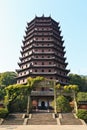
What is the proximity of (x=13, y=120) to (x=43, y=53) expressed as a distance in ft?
64.0

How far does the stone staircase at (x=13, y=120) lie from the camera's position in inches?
914

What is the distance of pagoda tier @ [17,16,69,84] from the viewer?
133 ft

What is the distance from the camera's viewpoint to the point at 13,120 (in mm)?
24500

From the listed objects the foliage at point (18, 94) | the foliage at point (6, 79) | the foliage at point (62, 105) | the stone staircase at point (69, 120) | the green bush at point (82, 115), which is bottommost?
the stone staircase at point (69, 120)

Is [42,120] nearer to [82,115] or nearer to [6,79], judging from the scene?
[82,115]

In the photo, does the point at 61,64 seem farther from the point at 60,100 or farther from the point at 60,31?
the point at 60,100

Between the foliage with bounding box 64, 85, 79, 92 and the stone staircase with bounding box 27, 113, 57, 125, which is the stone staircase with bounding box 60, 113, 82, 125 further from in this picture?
the foliage with bounding box 64, 85, 79, 92

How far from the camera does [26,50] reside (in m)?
43.6

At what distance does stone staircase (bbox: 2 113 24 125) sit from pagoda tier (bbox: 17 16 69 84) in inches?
553

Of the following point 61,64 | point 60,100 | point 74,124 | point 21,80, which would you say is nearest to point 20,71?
point 21,80

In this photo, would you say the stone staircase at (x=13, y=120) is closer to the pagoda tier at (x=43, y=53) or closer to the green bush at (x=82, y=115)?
the green bush at (x=82, y=115)

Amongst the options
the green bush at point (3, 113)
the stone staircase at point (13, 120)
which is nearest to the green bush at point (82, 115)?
the stone staircase at point (13, 120)

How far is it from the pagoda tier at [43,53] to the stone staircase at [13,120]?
46.1 ft

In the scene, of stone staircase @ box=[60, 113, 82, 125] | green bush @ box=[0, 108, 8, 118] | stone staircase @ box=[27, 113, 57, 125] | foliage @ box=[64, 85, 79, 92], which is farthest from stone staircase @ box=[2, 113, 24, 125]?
foliage @ box=[64, 85, 79, 92]
